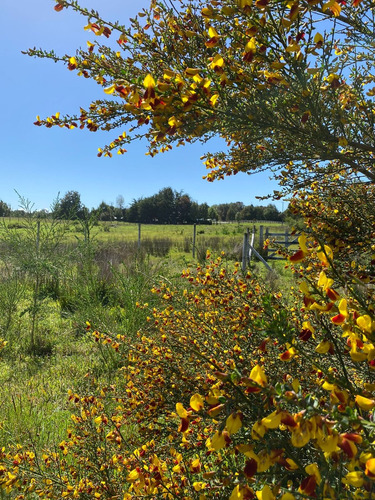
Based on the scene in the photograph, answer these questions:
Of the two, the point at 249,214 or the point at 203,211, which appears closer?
the point at 249,214

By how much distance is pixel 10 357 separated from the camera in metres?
4.43

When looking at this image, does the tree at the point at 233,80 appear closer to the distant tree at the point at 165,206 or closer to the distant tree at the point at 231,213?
the distant tree at the point at 165,206

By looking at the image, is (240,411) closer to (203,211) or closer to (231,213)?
(203,211)

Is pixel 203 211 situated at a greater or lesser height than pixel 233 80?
greater

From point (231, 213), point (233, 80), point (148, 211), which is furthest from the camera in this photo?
point (231, 213)

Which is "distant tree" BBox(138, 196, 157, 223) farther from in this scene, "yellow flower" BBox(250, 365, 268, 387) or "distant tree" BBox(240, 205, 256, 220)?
"yellow flower" BBox(250, 365, 268, 387)

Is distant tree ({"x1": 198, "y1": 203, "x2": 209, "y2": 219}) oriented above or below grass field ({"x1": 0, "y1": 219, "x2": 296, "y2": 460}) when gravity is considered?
above

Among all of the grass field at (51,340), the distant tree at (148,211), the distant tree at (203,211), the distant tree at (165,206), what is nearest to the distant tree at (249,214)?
the distant tree at (203,211)

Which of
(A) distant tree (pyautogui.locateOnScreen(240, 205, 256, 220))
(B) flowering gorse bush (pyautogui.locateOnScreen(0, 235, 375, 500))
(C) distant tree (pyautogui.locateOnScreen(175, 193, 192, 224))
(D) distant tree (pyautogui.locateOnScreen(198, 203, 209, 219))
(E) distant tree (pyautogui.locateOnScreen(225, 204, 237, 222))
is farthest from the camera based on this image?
(E) distant tree (pyautogui.locateOnScreen(225, 204, 237, 222))

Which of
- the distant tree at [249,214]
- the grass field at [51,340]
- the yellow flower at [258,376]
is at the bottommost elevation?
the grass field at [51,340]

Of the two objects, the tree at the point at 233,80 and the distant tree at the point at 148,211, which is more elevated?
the distant tree at the point at 148,211

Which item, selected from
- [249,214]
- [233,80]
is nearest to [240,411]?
[233,80]

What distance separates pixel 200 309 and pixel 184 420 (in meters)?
1.94

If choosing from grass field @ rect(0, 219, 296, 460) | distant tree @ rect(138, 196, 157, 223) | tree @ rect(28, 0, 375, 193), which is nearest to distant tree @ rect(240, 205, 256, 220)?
distant tree @ rect(138, 196, 157, 223)
